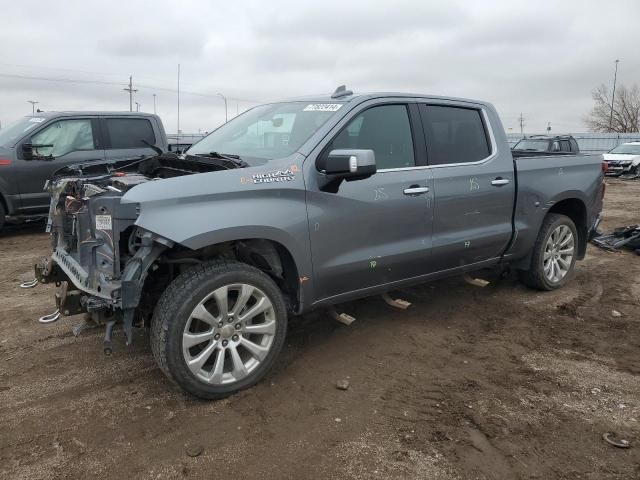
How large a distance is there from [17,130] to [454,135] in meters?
7.11

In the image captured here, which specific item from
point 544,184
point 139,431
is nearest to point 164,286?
point 139,431

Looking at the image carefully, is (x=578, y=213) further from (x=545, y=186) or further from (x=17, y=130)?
(x=17, y=130)

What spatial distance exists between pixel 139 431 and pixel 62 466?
16.6 inches

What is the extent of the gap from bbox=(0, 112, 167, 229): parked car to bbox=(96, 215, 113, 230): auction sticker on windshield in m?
5.26

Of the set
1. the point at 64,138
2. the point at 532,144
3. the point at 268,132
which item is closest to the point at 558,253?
the point at 268,132

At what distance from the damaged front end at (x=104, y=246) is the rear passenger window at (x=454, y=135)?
1.71 metres

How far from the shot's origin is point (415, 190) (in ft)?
13.5

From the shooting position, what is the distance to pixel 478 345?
4.26 meters

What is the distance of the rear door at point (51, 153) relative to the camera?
27.1 ft

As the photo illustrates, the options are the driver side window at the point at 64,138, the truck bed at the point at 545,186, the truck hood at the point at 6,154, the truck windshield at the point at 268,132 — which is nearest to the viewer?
the truck windshield at the point at 268,132

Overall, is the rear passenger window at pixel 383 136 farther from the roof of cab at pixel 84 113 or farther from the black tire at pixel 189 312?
the roof of cab at pixel 84 113

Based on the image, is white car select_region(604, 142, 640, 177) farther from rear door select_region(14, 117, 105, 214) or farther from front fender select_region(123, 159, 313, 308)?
front fender select_region(123, 159, 313, 308)

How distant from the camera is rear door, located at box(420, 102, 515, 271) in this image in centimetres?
436

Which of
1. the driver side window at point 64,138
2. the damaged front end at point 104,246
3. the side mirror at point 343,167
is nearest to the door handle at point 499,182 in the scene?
→ the side mirror at point 343,167
